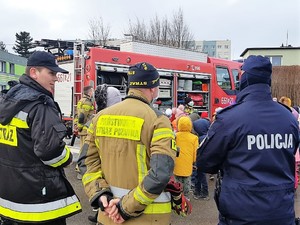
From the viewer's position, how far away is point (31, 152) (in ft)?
9.01

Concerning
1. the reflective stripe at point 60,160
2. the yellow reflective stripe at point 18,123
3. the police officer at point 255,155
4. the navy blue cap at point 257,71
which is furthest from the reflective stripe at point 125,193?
the navy blue cap at point 257,71

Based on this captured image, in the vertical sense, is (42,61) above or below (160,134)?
above

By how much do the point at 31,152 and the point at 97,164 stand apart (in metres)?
0.54

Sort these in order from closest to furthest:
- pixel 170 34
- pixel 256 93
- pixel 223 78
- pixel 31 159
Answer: pixel 256 93
pixel 31 159
pixel 223 78
pixel 170 34

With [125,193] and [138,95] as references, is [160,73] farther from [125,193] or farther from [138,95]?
[125,193]

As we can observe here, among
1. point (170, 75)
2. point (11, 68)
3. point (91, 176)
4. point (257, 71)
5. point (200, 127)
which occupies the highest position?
point (11, 68)

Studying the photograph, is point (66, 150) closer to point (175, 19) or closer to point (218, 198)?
point (218, 198)

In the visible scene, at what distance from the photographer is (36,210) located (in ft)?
9.02

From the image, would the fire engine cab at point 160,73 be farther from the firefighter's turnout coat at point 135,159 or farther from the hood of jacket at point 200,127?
the firefighter's turnout coat at point 135,159

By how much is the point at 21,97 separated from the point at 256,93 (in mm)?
1800

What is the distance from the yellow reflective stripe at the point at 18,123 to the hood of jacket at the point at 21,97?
0.03 meters

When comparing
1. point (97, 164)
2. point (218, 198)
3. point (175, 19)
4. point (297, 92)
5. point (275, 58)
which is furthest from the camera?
point (275, 58)

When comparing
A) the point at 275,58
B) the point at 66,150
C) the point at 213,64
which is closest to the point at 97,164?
the point at 66,150

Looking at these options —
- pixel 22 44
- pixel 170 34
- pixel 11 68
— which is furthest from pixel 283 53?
pixel 22 44
